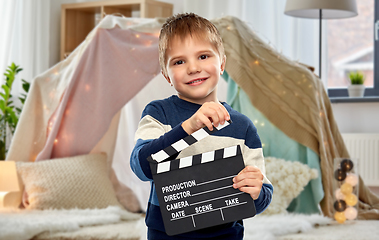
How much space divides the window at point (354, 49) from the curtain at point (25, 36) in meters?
2.30

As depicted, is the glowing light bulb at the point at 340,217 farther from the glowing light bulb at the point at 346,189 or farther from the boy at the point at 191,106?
the boy at the point at 191,106

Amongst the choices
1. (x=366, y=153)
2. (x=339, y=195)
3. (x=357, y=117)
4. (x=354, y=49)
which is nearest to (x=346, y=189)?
(x=339, y=195)

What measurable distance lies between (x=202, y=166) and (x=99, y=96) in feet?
5.36

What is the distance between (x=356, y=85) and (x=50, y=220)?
2367 mm

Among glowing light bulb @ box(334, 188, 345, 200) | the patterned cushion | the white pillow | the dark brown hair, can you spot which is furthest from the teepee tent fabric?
the dark brown hair

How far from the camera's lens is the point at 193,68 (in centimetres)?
73

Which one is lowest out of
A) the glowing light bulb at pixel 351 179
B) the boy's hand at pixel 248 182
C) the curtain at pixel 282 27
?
the glowing light bulb at pixel 351 179

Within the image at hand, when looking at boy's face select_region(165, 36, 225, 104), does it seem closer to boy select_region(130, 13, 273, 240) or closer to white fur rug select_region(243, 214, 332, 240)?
boy select_region(130, 13, 273, 240)

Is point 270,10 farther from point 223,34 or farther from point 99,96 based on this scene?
point 99,96

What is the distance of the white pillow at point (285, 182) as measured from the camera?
6.44ft

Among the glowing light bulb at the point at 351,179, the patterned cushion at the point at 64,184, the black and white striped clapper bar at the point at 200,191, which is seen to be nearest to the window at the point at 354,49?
the glowing light bulb at the point at 351,179

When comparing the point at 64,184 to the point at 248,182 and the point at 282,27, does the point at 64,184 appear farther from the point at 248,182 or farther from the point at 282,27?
the point at 282,27

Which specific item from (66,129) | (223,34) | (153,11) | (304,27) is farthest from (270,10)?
(66,129)

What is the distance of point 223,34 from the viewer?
7.18 ft
